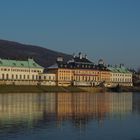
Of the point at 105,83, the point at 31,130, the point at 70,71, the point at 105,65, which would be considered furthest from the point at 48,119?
the point at 105,65

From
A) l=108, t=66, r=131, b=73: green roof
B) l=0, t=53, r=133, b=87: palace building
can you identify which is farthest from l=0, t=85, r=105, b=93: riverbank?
l=108, t=66, r=131, b=73: green roof

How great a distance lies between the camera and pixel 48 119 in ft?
103

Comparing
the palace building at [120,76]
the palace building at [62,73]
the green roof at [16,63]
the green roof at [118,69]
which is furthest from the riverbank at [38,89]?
the green roof at [118,69]

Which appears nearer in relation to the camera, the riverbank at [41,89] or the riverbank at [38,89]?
the riverbank at [38,89]

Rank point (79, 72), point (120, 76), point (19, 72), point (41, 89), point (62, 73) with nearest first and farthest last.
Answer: point (41, 89)
point (19, 72)
point (62, 73)
point (79, 72)
point (120, 76)

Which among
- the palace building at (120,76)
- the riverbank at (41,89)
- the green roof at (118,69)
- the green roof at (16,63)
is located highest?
the green roof at (16,63)

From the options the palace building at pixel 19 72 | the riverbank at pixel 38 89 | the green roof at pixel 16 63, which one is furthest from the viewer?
the green roof at pixel 16 63

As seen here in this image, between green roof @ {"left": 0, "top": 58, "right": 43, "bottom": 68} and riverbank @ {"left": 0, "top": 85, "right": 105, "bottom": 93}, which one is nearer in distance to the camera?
riverbank @ {"left": 0, "top": 85, "right": 105, "bottom": 93}

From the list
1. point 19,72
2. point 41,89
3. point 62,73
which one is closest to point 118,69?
point 62,73

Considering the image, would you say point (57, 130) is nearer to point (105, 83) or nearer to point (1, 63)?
point (1, 63)

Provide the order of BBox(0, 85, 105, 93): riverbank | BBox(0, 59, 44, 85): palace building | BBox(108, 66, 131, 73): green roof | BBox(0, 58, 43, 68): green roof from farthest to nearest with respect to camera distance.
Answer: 1. BBox(108, 66, 131, 73): green roof
2. BBox(0, 58, 43, 68): green roof
3. BBox(0, 59, 44, 85): palace building
4. BBox(0, 85, 105, 93): riverbank

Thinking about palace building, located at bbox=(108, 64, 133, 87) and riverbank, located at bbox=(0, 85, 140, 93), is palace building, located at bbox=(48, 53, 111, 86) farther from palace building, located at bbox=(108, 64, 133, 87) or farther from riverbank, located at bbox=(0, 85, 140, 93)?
riverbank, located at bbox=(0, 85, 140, 93)

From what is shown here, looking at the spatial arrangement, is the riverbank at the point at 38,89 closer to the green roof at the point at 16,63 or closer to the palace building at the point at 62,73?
the palace building at the point at 62,73

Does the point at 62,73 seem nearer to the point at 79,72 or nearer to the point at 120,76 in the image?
the point at 79,72
